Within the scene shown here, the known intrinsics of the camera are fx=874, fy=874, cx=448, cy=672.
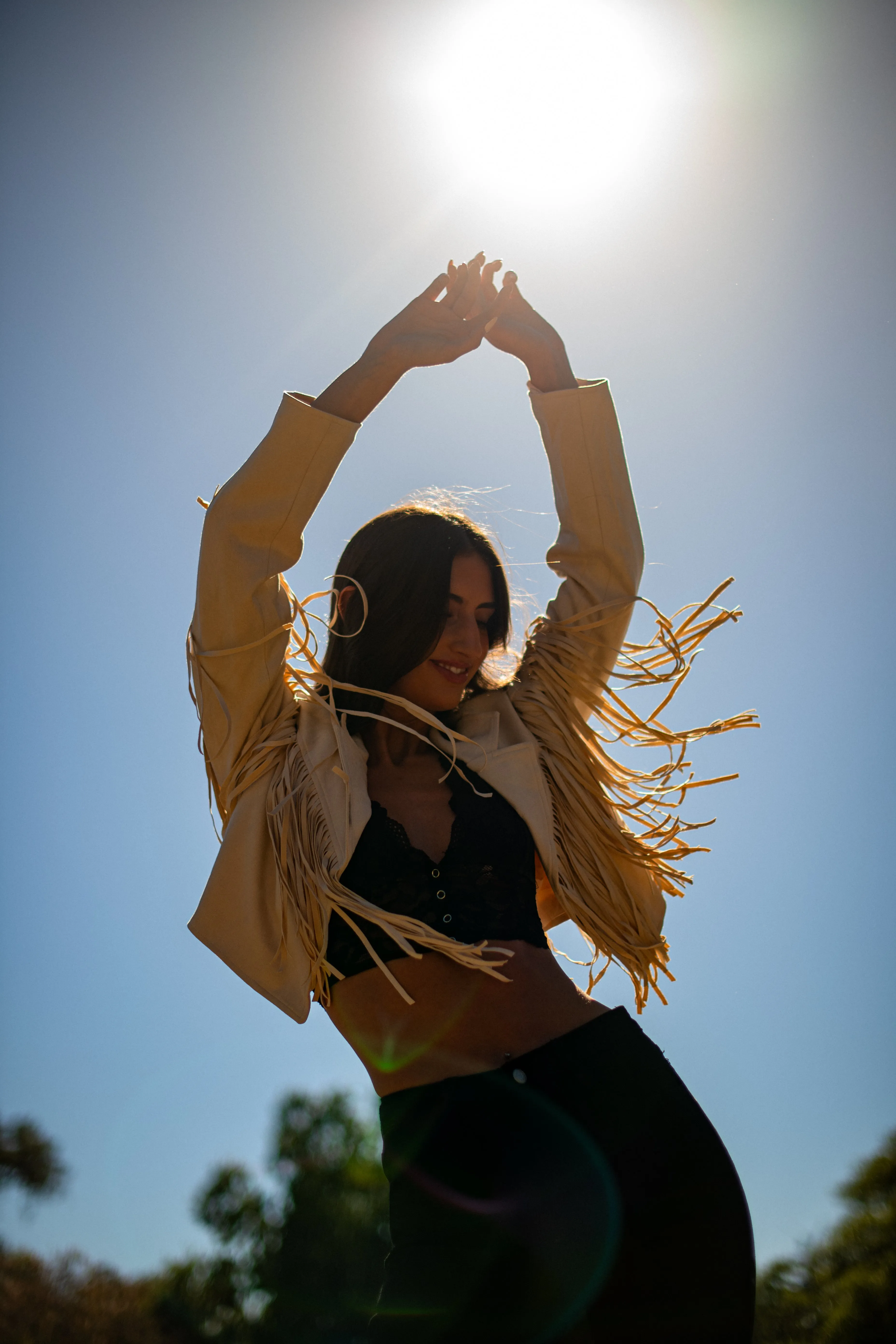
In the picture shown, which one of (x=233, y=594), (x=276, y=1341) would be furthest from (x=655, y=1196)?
(x=276, y=1341)

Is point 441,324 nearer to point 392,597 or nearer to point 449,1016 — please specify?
point 392,597

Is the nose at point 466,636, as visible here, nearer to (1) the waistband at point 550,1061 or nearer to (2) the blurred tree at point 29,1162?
(1) the waistband at point 550,1061

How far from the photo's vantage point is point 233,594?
4.50 feet

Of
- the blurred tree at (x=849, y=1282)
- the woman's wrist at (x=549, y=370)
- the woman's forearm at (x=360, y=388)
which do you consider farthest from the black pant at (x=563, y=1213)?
the blurred tree at (x=849, y=1282)

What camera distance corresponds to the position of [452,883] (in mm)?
1361

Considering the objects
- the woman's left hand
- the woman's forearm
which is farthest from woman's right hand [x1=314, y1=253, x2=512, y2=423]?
the woman's left hand

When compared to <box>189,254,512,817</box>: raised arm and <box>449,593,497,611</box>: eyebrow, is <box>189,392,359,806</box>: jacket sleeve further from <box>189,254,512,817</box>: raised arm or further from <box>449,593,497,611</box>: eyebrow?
<box>449,593,497,611</box>: eyebrow

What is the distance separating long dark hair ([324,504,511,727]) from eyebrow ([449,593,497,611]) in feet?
0.06

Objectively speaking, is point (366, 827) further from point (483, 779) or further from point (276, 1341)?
point (276, 1341)

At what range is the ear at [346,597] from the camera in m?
1.69

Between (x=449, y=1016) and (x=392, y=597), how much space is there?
0.73 m

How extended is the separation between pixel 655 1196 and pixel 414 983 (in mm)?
417

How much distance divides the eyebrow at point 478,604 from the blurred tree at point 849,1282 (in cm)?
564

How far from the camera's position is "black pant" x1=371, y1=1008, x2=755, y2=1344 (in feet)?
3.41
